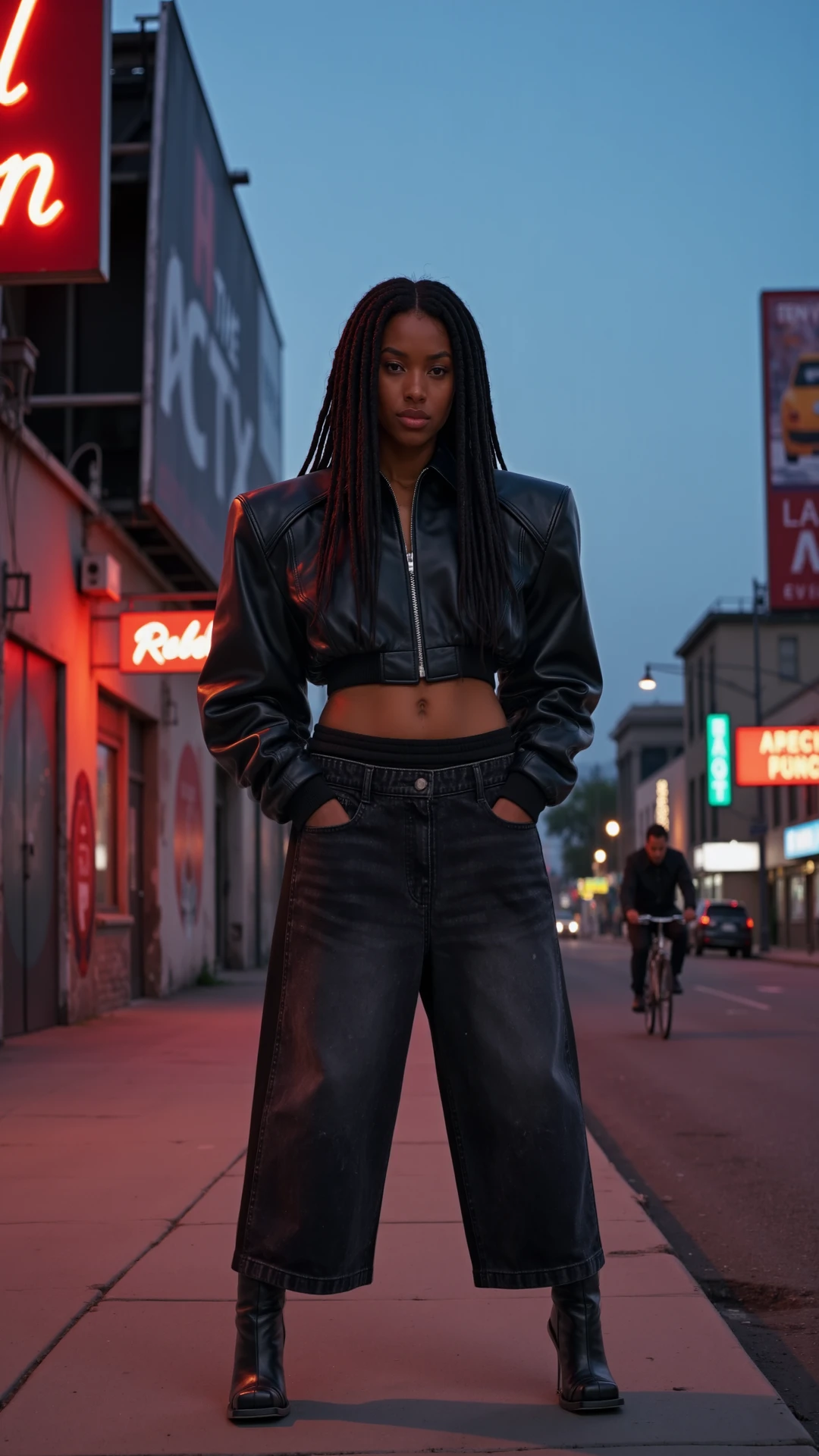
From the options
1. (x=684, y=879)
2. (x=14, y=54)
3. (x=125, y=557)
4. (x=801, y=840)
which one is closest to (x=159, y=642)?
(x=125, y=557)

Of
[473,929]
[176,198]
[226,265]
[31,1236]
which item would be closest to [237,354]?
[226,265]

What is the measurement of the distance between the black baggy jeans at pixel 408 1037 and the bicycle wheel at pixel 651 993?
31.6ft

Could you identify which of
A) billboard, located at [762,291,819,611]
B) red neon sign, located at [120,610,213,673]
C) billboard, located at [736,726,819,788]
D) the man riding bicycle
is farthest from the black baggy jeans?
billboard, located at [736,726,819,788]

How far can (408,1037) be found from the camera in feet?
10.1

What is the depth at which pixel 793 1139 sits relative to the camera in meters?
7.20

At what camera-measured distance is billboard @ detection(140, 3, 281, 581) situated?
16.1 meters

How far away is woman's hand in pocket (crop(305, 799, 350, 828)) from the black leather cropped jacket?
0.06 feet

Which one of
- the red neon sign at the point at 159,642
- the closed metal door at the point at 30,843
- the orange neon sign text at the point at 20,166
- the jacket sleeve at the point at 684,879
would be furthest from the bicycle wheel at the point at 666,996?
the orange neon sign text at the point at 20,166

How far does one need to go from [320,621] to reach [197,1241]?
7.55 feet

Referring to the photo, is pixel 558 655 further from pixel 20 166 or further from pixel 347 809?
pixel 20 166

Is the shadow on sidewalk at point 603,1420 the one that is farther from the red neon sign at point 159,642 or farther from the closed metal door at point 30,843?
the red neon sign at point 159,642

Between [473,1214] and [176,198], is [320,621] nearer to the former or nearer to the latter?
[473,1214]

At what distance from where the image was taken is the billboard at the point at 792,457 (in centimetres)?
2903

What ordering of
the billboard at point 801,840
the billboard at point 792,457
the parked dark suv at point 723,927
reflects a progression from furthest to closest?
the billboard at point 801,840 < the parked dark suv at point 723,927 < the billboard at point 792,457
